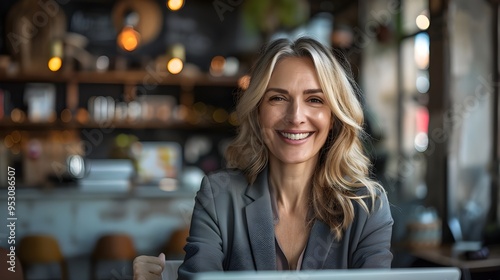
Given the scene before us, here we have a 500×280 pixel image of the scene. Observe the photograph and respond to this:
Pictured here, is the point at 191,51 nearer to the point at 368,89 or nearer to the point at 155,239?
the point at 368,89

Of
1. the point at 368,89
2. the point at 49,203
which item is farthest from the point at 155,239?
the point at 368,89

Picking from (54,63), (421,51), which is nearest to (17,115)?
(54,63)

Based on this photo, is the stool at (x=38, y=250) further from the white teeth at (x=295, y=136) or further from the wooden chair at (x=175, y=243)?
the white teeth at (x=295, y=136)

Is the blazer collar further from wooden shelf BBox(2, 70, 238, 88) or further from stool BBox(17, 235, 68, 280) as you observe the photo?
wooden shelf BBox(2, 70, 238, 88)

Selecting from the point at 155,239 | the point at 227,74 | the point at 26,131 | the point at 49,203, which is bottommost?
the point at 155,239

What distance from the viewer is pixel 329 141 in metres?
2.00

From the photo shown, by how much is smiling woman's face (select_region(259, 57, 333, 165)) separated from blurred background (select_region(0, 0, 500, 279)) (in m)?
1.59

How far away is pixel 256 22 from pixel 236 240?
5.46m

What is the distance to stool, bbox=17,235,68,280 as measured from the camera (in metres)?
4.52

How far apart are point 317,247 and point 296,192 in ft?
0.64

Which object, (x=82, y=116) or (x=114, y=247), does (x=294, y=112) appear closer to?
(x=114, y=247)

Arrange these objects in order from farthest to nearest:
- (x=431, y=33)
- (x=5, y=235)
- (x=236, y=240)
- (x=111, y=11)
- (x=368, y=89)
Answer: (x=111, y=11)
(x=368, y=89)
(x=431, y=33)
(x=5, y=235)
(x=236, y=240)

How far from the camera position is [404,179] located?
231 inches

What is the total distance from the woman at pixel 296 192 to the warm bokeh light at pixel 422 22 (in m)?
3.65
